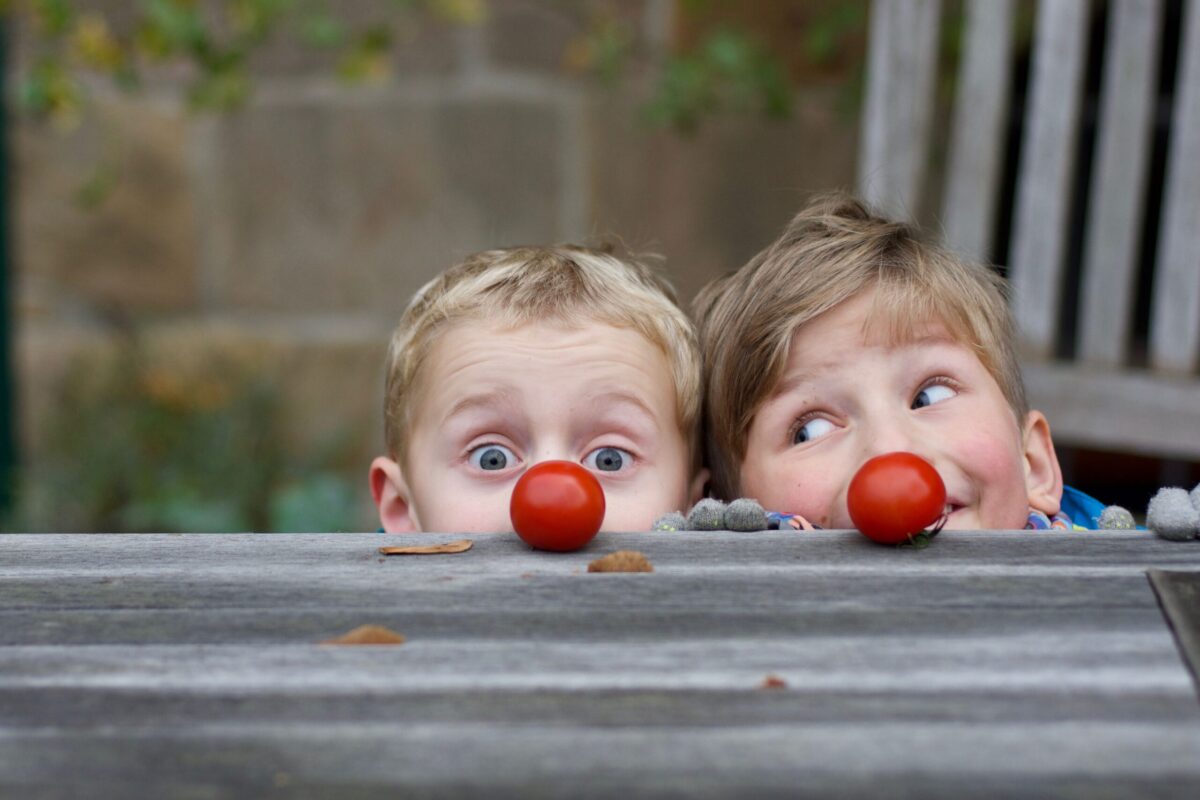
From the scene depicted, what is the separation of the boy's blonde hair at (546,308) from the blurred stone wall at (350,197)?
6.94ft

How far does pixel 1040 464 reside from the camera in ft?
6.51

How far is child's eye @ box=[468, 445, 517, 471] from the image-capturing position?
6.09 feet

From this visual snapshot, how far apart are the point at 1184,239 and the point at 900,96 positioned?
2.59 ft

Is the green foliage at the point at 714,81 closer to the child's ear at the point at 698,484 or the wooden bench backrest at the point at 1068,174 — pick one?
the wooden bench backrest at the point at 1068,174

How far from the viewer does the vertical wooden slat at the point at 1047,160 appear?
127 inches

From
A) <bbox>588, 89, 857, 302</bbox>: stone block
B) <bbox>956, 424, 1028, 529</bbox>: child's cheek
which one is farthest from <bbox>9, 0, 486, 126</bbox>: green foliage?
<bbox>956, 424, 1028, 529</bbox>: child's cheek

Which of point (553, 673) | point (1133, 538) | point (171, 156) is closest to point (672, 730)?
point (553, 673)

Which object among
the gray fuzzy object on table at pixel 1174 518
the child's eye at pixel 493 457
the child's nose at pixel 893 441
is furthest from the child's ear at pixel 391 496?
the gray fuzzy object on table at pixel 1174 518

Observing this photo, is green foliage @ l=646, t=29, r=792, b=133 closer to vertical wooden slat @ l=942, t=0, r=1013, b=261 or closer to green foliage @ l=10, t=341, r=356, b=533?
vertical wooden slat @ l=942, t=0, r=1013, b=261

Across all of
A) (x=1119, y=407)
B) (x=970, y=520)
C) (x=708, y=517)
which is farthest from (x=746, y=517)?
(x=1119, y=407)

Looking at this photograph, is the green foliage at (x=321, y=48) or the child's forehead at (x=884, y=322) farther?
the green foliage at (x=321, y=48)

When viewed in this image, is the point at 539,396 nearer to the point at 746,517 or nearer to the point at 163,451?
the point at 746,517

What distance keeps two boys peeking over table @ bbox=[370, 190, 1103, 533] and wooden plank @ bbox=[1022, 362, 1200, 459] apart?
1.25 m

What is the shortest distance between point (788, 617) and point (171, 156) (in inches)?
153
